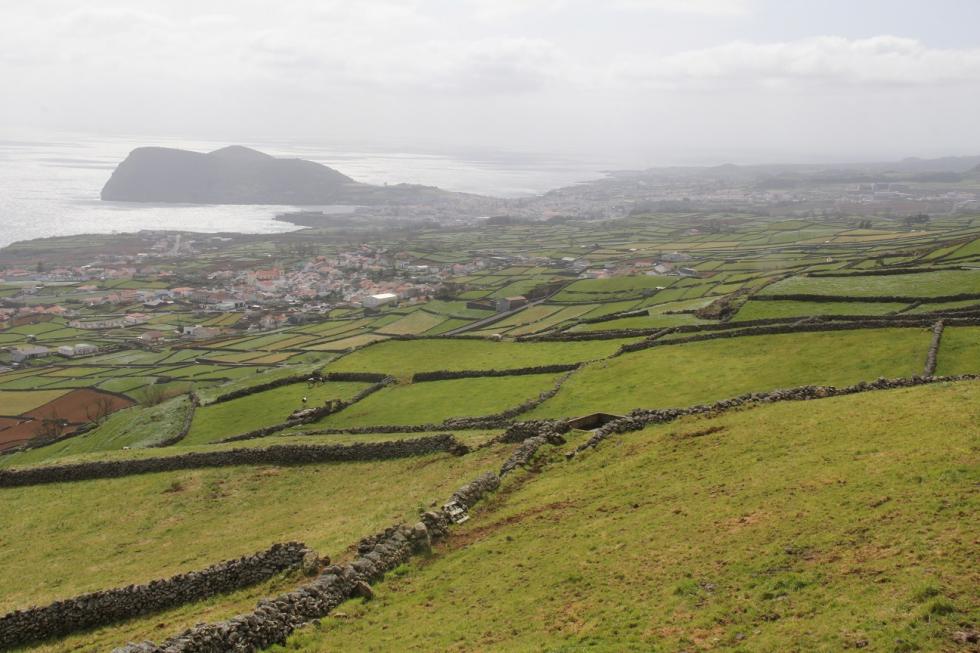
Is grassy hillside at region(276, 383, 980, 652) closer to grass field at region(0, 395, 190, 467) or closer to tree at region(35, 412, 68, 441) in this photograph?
grass field at region(0, 395, 190, 467)

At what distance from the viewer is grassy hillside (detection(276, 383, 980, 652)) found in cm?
1286

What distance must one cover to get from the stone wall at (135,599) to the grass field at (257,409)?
23829 millimetres

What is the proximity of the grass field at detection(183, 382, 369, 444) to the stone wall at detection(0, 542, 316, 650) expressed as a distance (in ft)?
78.2

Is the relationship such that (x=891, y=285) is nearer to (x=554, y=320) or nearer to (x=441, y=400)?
(x=554, y=320)

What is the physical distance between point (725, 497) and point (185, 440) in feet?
120

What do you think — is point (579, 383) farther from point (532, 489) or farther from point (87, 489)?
point (87, 489)

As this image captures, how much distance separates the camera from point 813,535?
52.1 ft

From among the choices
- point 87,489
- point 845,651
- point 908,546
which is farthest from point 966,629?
point 87,489

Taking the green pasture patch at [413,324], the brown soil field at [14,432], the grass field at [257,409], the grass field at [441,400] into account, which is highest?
the grass field at [441,400]

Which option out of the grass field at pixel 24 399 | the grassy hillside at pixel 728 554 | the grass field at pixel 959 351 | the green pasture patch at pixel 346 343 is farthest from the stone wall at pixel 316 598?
the grass field at pixel 24 399

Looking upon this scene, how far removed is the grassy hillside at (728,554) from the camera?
42.2ft

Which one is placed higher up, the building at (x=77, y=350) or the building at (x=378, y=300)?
the building at (x=378, y=300)

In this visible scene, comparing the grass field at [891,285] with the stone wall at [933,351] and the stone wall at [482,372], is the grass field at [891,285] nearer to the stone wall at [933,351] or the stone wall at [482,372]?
the stone wall at [933,351]

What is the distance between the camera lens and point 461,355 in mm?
57031
